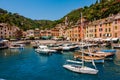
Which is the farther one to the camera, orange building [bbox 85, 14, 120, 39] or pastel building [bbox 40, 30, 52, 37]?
pastel building [bbox 40, 30, 52, 37]

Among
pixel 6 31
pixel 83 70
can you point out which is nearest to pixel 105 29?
pixel 6 31

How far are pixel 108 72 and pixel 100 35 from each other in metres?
69.0

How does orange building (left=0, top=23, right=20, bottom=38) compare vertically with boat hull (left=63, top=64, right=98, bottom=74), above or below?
above

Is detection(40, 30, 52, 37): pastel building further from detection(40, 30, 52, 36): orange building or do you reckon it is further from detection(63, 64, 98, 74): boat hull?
detection(63, 64, 98, 74): boat hull

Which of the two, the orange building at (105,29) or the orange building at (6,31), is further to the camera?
the orange building at (6,31)

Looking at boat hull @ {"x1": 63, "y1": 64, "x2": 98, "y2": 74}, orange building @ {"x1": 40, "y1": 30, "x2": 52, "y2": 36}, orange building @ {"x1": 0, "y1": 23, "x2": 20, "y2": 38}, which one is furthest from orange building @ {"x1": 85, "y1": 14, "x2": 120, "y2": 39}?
boat hull @ {"x1": 63, "y1": 64, "x2": 98, "y2": 74}

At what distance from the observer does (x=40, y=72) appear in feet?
161

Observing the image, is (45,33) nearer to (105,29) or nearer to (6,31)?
(6,31)

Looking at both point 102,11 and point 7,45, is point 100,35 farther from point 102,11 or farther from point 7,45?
point 7,45

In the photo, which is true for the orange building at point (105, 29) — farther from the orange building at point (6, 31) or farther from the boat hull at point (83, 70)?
the boat hull at point (83, 70)

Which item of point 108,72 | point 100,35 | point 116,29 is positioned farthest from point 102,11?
point 108,72

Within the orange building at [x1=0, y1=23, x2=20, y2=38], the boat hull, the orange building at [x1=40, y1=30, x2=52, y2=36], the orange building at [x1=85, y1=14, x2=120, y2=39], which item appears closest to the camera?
the boat hull

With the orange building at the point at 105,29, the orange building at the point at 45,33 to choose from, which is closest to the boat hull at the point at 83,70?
the orange building at the point at 105,29

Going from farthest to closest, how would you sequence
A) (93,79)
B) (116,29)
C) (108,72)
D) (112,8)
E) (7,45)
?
1. (112,8)
2. (7,45)
3. (116,29)
4. (108,72)
5. (93,79)
